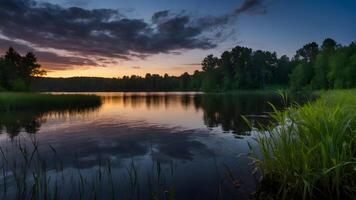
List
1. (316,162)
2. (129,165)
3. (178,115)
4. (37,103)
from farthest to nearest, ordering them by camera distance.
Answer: (37,103) < (178,115) < (129,165) < (316,162)

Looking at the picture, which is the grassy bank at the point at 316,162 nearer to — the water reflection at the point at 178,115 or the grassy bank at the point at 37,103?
the water reflection at the point at 178,115

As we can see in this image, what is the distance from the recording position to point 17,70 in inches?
3602

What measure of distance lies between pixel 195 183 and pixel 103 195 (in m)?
3.31

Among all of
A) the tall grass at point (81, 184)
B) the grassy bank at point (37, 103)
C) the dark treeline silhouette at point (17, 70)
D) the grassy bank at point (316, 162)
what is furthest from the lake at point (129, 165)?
the dark treeline silhouette at point (17, 70)

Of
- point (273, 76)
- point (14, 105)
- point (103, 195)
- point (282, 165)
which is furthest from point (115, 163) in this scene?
point (273, 76)

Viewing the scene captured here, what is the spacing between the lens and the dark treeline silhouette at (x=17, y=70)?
270 feet

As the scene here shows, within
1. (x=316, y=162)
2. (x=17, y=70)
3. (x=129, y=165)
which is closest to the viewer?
(x=316, y=162)

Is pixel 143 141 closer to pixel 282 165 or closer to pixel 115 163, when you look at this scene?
pixel 115 163

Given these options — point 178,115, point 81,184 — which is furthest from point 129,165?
point 178,115

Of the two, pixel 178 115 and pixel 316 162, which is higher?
pixel 316 162

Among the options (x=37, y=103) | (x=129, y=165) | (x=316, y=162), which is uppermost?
(x=316, y=162)

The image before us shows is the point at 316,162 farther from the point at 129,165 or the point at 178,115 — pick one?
the point at 178,115

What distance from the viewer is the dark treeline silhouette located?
82.4m

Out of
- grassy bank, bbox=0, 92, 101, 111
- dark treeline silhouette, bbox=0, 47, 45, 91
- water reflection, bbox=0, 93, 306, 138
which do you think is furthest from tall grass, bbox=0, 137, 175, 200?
dark treeline silhouette, bbox=0, 47, 45, 91
